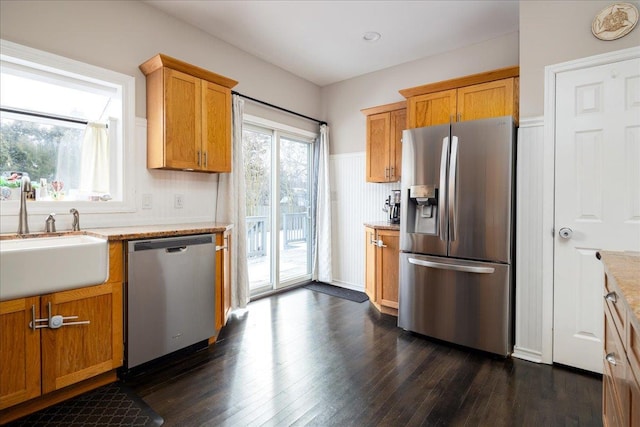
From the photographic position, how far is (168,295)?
222 centimetres

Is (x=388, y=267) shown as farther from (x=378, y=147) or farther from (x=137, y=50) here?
(x=137, y=50)

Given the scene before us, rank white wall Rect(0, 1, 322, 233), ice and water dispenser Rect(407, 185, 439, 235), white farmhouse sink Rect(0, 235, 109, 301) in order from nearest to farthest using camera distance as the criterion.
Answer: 1. white farmhouse sink Rect(0, 235, 109, 301)
2. white wall Rect(0, 1, 322, 233)
3. ice and water dispenser Rect(407, 185, 439, 235)

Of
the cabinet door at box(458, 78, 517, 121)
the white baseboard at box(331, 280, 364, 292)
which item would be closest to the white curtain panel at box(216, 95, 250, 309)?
the white baseboard at box(331, 280, 364, 292)

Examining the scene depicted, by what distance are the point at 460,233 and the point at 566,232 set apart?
69cm

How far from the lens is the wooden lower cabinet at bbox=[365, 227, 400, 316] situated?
326 cm

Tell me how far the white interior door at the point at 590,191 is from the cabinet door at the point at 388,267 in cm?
132

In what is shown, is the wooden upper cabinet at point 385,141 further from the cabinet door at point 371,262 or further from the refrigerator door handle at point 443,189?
the refrigerator door handle at point 443,189

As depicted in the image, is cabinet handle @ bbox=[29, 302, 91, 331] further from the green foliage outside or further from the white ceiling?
the white ceiling

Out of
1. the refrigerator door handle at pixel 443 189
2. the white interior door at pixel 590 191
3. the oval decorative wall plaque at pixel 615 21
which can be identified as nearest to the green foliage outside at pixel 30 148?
the refrigerator door handle at pixel 443 189

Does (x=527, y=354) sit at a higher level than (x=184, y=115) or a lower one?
lower

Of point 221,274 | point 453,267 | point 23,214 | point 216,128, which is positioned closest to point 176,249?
point 221,274

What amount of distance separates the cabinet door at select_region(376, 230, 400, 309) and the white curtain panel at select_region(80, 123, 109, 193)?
2.56m

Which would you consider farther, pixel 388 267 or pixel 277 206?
pixel 277 206

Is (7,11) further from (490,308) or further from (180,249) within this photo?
(490,308)
